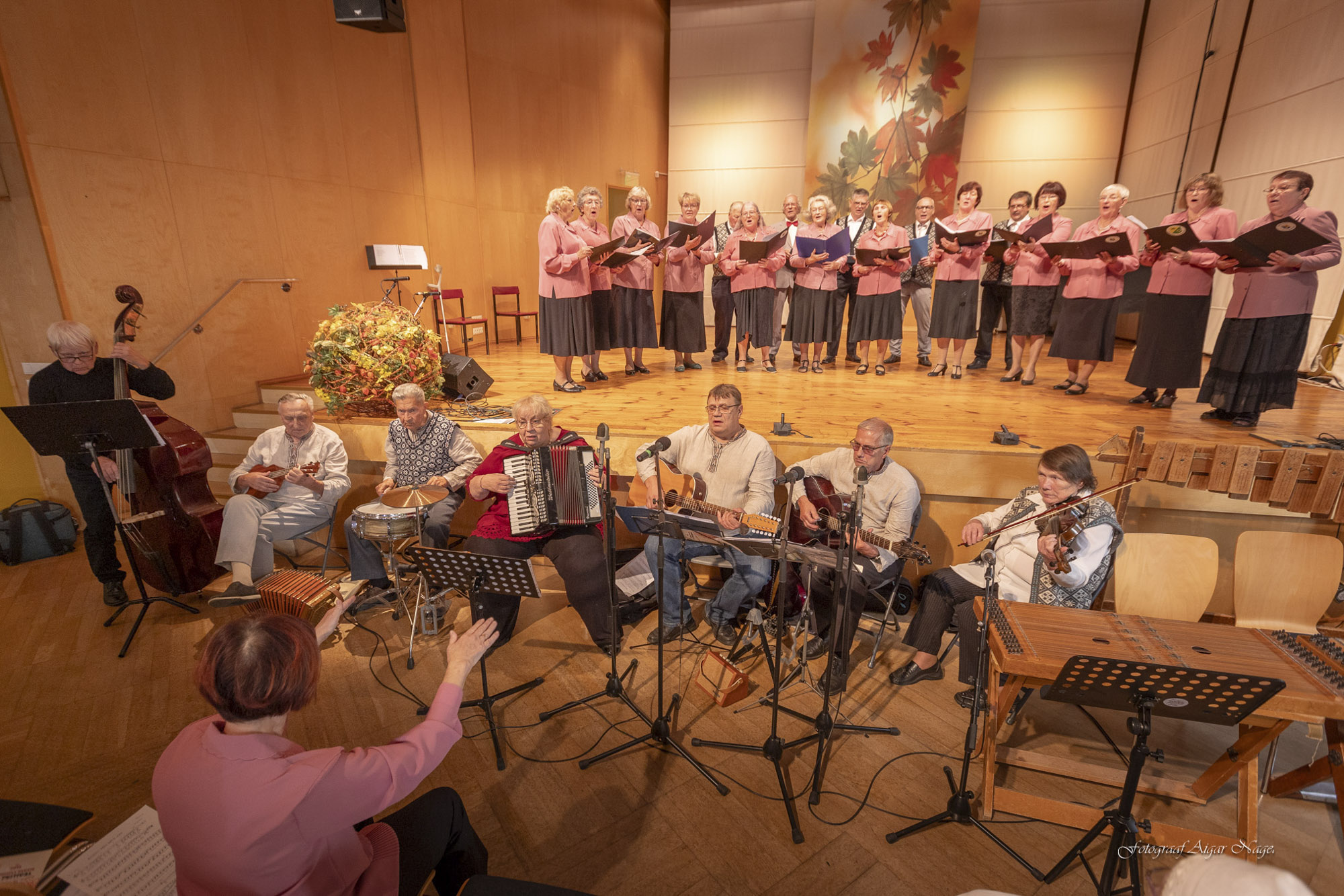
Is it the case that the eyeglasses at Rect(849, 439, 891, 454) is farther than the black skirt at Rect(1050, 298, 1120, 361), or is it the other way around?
the black skirt at Rect(1050, 298, 1120, 361)

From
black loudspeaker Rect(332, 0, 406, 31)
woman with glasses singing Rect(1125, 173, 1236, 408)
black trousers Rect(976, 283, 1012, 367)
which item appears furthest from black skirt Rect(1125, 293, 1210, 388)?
black loudspeaker Rect(332, 0, 406, 31)

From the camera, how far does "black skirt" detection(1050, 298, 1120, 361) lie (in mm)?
5602

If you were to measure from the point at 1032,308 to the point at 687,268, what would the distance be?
3492 mm

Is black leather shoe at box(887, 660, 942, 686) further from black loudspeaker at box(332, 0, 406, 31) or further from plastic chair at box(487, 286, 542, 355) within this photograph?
plastic chair at box(487, 286, 542, 355)

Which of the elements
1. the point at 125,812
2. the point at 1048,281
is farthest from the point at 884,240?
the point at 125,812

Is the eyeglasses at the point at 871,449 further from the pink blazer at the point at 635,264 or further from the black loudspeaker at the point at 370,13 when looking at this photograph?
the black loudspeaker at the point at 370,13

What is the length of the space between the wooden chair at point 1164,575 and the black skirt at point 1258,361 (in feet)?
7.72

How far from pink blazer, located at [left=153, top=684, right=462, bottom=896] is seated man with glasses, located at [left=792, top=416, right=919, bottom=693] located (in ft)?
7.93

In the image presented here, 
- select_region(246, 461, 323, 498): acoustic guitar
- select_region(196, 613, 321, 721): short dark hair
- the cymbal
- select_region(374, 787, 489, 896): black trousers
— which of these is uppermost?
select_region(196, 613, 321, 721): short dark hair

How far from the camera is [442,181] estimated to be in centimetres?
830

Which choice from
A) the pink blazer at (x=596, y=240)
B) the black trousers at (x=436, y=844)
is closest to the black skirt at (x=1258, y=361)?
the pink blazer at (x=596, y=240)

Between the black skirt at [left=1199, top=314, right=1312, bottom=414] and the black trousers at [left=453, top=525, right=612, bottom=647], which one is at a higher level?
the black skirt at [left=1199, top=314, right=1312, bottom=414]

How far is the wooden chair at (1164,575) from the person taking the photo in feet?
10.3

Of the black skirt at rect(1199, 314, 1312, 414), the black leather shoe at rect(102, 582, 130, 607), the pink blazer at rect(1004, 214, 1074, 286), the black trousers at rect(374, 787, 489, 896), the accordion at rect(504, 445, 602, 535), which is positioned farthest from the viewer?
the pink blazer at rect(1004, 214, 1074, 286)
